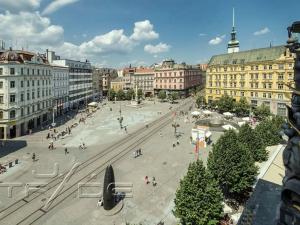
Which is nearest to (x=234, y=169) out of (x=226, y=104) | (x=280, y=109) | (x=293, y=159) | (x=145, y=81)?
(x=293, y=159)

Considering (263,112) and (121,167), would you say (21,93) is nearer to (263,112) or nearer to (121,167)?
(121,167)

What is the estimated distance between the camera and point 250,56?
8862 cm

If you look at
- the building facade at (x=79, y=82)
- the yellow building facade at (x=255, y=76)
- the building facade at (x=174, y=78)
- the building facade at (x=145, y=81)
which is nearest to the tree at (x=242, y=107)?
the yellow building facade at (x=255, y=76)

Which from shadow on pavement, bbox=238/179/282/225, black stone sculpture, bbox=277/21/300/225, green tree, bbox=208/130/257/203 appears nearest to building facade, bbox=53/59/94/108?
green tree, bbox=208/130/257/203

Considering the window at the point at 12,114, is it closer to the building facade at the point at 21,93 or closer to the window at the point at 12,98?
the building facade at the point at 21,93

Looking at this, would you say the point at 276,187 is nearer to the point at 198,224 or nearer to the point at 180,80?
the point at 198,224

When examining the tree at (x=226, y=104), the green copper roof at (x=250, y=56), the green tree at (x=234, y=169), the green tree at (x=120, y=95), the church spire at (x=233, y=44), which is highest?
the church spire at (x=233, y=44)

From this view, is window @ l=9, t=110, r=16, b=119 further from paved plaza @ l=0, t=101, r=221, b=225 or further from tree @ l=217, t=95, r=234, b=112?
tree @ l=217, t=95, r=234, b=112

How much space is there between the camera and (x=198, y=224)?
70.9ft

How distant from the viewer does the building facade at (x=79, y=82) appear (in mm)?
104562

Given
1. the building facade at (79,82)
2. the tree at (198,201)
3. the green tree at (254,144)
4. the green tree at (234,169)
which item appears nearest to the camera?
the tree at (198,201)

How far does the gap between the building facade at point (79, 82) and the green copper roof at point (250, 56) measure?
193ft

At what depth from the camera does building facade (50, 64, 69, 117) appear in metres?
87.2

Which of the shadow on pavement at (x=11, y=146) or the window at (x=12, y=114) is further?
the window at (x=12, y=114)
